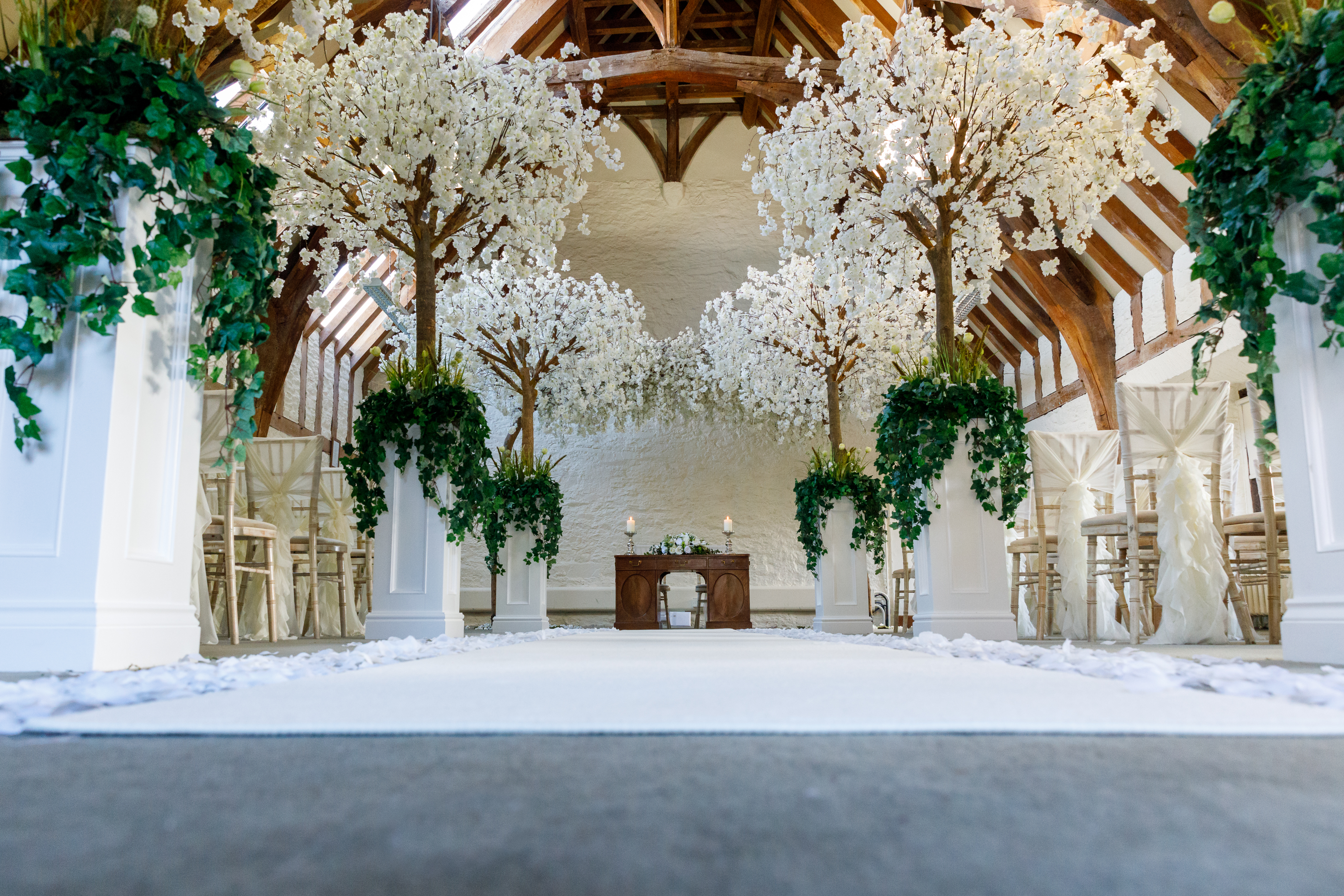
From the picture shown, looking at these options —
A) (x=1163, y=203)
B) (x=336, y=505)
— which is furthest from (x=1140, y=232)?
(x=336, y=505)

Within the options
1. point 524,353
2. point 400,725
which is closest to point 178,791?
point 400,725

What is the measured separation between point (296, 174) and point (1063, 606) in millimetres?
4673

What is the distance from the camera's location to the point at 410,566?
4020mm

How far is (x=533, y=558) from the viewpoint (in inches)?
256

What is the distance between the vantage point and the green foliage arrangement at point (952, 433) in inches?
150

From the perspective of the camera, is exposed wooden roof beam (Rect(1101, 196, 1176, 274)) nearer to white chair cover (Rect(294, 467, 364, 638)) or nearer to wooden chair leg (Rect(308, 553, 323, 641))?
white chair cover (Rect(294, 467, 364, 638))

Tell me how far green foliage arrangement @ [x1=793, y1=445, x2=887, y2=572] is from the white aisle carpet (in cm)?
380

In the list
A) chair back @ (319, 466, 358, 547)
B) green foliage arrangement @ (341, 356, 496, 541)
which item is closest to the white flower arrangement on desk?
chair back @ (319, 466, 358, 547)

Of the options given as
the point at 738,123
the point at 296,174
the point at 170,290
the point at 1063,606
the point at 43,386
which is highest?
the point at 738,123

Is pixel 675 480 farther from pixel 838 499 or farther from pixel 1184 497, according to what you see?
pixel 1184 497

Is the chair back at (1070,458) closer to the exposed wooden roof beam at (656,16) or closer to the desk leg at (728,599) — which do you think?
the desk leg at (728,599)

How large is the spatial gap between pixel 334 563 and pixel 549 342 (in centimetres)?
332

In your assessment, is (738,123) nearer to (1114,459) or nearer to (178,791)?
(1114,459)

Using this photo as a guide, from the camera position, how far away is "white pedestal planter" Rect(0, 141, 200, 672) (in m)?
2.02
